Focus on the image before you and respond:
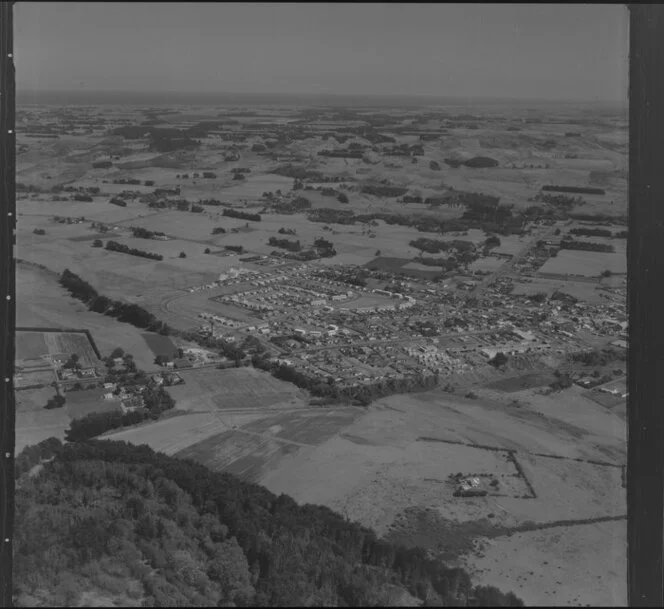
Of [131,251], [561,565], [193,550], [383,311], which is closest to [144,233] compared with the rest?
[131,251]

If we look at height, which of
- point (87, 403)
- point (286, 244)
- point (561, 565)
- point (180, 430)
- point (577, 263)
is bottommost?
point (561, 565)

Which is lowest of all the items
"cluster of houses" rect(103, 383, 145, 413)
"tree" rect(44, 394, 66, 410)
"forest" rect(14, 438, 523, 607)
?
"forest" rect(14, 438, 523, 607)

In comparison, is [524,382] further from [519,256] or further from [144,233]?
[144,233]

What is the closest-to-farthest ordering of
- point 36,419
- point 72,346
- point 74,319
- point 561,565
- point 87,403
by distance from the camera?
point 561,565
point 36,419
point 87,403
point 72,346
point 74,319

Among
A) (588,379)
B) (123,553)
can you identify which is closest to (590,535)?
(588,379)

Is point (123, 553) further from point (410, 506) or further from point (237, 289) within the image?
point (237, 289)

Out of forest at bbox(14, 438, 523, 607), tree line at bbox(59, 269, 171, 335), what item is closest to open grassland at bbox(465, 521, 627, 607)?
forest at bbox(14, 438, 523, 607)

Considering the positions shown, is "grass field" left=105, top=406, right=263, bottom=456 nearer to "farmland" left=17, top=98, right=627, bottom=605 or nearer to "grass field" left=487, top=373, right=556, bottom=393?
"farmland" left=17, top=98, right=627, bottom=605
